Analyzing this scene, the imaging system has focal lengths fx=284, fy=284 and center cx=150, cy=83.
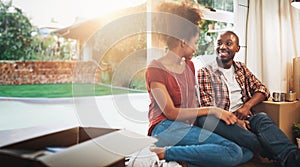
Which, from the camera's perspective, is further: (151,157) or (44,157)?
(151,157)

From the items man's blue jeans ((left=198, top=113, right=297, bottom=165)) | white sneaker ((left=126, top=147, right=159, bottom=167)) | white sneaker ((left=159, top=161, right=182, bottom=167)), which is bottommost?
white sneaker ((left=159, top=161, right=182, bottom=167))

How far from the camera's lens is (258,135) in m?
1.77

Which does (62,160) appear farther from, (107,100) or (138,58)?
(138,58)

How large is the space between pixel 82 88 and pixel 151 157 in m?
0.54

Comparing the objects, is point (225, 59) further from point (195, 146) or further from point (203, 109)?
point (195, 146)

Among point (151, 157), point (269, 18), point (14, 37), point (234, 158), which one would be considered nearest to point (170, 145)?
point (151, 157)

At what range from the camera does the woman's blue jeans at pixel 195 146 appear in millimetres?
1557

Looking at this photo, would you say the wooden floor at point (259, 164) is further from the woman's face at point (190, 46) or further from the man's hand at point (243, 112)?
the woman's face at point (190, 46)

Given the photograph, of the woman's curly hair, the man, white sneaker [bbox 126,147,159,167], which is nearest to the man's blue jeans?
the man

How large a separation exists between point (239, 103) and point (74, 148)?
Result: 1.44m

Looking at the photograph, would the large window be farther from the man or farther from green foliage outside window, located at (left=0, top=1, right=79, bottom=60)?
green foliage outside window, located at (left=0, top=1, right=79, bottom=60)

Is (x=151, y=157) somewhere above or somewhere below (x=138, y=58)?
below

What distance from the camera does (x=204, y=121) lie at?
1.75 m

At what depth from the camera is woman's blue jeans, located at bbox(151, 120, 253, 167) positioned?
1.56 metres
